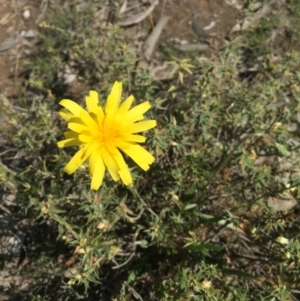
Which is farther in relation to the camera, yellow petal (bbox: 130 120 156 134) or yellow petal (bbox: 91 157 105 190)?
yellow petal (bbox: 130 120 156 134)

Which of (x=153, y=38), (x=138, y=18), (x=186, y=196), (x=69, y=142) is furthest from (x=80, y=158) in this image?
(x=138, y=18)

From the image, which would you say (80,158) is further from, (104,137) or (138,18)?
(138,18)

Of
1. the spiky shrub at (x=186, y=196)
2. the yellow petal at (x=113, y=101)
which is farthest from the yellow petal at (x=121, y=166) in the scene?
the spiky shrub at (x=186, y=196)

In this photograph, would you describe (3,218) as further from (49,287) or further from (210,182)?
→ (210,182)

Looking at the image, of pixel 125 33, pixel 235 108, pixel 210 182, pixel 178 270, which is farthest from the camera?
pixel 125 33

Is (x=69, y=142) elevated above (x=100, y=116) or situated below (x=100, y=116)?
below

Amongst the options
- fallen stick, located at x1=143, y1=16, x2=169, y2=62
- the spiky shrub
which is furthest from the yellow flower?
fallen stick, located at x1=143, y1=16, x2=169, y2=62

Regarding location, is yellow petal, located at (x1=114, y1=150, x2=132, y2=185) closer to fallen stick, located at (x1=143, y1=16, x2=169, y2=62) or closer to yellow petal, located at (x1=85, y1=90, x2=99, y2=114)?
yellow petal, located at (x1=85, y1=90, x2=99, y2=114)

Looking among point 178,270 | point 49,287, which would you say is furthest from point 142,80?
point 49,287
